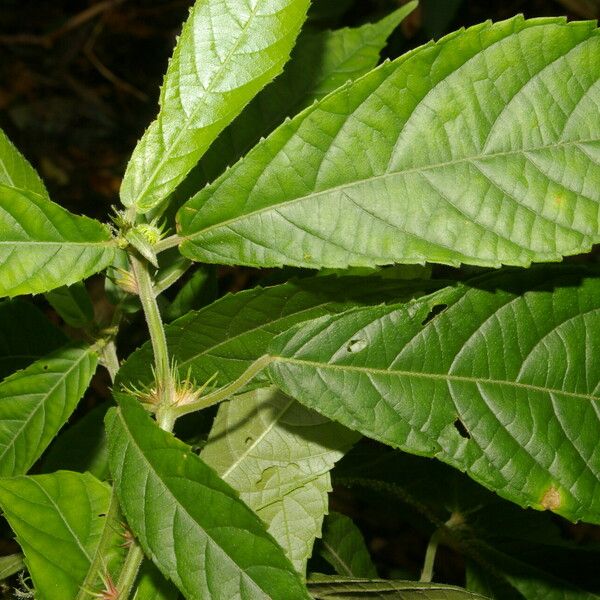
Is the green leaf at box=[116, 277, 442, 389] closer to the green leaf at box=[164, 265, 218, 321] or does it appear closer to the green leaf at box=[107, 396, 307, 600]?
the green leaf at box=[107, 396, 307, 600]

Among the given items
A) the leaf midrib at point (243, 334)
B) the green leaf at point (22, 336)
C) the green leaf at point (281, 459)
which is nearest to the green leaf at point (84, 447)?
the green leaf at point (22, 336)

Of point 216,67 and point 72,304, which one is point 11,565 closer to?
point 72,304

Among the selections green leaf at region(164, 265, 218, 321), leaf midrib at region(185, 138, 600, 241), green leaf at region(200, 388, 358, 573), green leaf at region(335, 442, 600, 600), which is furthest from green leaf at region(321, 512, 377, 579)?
leaf midrib at region(185, 138, 600, 241)

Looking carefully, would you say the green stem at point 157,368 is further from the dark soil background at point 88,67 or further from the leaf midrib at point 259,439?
the dark soil background at point 88,67

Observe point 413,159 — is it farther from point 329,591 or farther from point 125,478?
point 329,591

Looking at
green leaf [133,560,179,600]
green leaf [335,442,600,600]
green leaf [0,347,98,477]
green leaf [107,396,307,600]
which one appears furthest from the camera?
green leaf [335,442,600,600]

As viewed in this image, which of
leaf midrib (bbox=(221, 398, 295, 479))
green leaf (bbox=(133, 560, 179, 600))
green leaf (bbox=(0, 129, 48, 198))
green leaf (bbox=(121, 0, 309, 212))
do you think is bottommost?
green leaf (bbox=(133, 560, 179, 600))

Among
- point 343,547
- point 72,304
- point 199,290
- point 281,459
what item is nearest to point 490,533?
point 343,547
